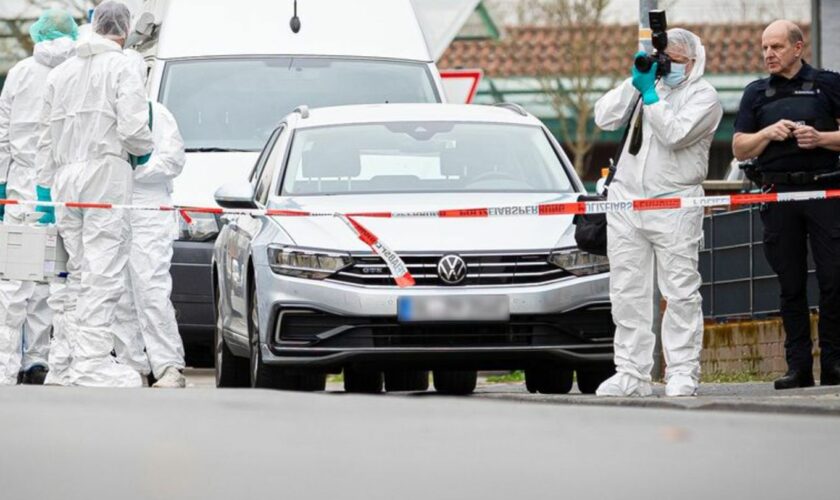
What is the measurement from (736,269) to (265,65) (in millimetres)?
3696

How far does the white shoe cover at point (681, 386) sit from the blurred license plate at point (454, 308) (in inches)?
32.9

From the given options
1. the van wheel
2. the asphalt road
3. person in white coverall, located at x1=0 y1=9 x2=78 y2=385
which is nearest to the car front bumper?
the van wheel

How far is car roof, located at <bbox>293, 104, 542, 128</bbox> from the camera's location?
12.2 meters

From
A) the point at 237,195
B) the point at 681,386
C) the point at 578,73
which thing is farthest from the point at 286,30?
the point at 578,73

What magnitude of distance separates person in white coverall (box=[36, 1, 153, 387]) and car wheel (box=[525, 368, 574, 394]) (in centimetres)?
213

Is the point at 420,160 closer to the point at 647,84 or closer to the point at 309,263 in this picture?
the point at 309,263

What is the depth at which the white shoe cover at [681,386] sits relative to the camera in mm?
10539

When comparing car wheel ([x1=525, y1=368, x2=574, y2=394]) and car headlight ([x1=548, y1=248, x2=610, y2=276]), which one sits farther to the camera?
car wheel ([x1=525, y1=368, x2=574, y2=394])

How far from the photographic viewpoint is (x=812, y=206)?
37.1ft

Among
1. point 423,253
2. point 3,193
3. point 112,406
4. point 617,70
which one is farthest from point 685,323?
point 617,70

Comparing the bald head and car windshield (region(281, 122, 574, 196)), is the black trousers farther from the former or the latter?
car windshield (region(281, 122, 574, 196))

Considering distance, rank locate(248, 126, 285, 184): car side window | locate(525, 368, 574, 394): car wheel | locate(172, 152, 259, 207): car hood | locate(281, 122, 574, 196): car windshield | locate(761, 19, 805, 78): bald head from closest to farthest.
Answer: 1. locate(761, 19, 805, 78): bald head
2. locate(281, 122, 574, 196): car windshield
3. locate(525, 368, 574, 394): car wheel
4. locate(248, 126, 285, 184): car side window
5. locate(172, 152, 259, 207): car hood

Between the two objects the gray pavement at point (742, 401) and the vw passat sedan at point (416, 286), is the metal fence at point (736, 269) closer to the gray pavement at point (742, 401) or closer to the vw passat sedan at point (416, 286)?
the gray pavement at point (742, 401)

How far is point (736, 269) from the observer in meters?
16.1
